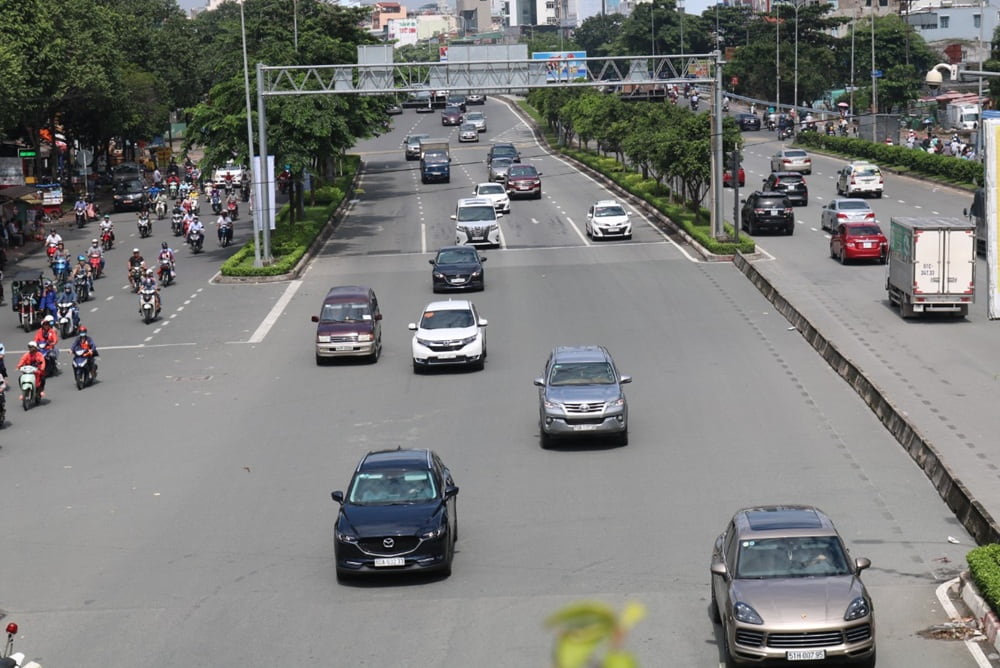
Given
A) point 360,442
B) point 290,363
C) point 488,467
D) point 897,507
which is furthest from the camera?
point 290,363

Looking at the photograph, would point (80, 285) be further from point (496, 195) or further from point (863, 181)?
point (863, 181)

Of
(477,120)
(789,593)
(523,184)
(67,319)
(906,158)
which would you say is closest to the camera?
(789,593)

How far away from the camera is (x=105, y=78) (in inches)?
2928

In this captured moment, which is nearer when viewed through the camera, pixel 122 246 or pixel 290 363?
pixel 290 363

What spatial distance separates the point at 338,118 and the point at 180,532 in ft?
119

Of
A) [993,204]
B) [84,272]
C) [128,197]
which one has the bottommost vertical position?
[84,272]

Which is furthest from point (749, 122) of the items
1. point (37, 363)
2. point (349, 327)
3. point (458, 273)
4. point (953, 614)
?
point (953, 614)

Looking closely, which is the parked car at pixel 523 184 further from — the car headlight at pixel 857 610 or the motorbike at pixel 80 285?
the car headlight at pixel 857 610

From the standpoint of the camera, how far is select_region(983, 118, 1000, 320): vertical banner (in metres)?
15.9

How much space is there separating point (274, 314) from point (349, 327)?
28.7 ft

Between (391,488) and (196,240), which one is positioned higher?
(196,240)

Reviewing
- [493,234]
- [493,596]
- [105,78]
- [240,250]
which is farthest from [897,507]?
[105,78]

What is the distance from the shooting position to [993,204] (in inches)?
636

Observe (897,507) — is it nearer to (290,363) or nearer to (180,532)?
(180,532)
